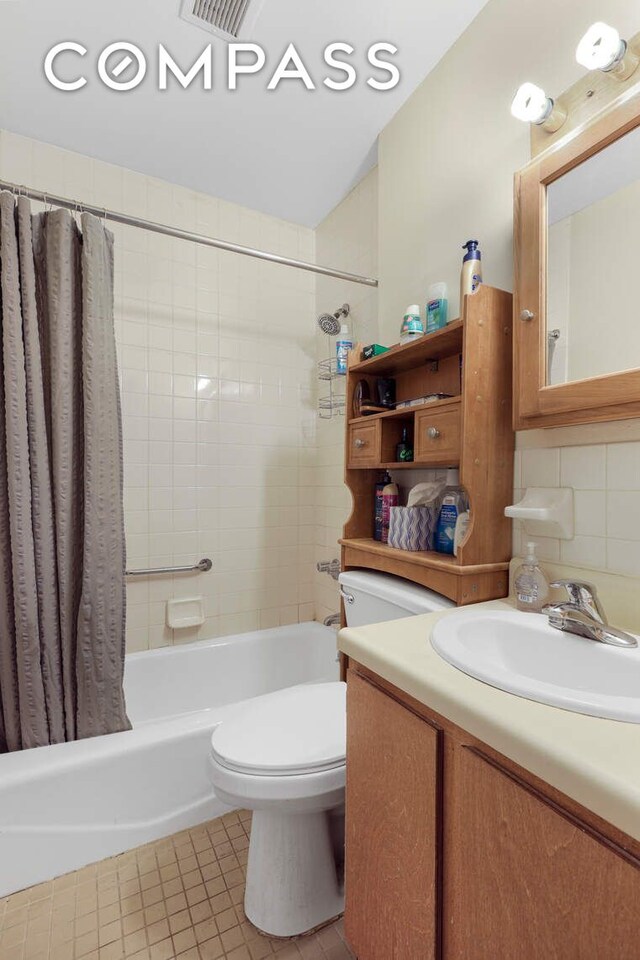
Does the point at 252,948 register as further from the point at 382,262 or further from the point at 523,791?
the point at 382,262

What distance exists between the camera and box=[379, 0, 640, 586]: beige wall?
955mm

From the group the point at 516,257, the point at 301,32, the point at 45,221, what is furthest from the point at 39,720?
the point at 301,32

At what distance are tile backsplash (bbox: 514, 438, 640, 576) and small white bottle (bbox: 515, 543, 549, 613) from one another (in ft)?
0.25

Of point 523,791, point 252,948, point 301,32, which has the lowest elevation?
point 252,948

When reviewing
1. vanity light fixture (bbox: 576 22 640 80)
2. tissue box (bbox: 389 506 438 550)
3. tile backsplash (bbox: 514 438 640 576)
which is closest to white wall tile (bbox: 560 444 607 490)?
tile backsplash (bbox: 514 438 640 576)

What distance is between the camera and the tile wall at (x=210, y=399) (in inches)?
77.3

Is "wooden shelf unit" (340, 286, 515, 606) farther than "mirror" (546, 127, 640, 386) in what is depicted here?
Yes

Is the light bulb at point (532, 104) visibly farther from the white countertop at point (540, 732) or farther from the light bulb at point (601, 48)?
the white countertop at point (540, 732)

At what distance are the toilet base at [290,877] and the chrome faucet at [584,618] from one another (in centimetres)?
79

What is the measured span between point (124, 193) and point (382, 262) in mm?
1186

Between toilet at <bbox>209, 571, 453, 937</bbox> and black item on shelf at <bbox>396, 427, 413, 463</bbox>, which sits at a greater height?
black item on shelf at <bbox>396, 427, 413, 463</bbox>

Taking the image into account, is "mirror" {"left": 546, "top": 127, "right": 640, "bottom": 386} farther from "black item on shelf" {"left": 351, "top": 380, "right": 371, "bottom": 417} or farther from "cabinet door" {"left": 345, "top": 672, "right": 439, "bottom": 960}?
"cabinet door" {"left": 345, "top": 672, "right": 439, "bottom": 960}

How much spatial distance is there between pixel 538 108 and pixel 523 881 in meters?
1.44

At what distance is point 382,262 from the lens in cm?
173
